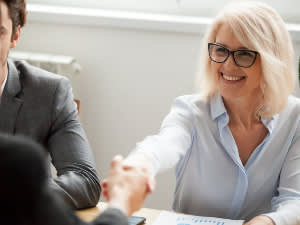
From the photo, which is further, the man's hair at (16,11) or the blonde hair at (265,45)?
the man's hair at (16,11)

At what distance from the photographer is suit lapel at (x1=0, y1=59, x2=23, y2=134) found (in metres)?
2.21

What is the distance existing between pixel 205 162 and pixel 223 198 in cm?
14

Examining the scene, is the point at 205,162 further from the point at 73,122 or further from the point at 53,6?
the point at 53,6

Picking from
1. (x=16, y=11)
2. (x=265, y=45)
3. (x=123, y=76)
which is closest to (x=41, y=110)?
(x=16, y=11)

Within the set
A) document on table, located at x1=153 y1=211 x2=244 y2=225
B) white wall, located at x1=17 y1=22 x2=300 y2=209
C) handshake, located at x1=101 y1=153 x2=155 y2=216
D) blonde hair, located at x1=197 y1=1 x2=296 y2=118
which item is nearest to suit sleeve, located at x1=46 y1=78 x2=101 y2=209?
document on table, located at x1=153 y1=211 x2=244 y2=225

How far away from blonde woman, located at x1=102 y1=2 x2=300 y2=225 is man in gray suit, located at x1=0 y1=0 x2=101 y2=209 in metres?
0.33

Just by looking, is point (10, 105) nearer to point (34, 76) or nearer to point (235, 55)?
point (34, 76)

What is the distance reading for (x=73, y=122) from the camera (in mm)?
2246

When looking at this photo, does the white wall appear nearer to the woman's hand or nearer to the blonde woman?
the blonde woman

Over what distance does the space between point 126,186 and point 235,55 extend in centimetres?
80

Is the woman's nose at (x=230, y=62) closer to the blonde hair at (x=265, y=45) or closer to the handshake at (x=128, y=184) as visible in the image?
the blonde hair at (x=265, y=45)

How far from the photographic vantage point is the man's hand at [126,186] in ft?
4.53

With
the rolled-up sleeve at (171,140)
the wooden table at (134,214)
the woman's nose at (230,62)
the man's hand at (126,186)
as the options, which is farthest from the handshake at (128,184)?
the woman's nose at (230,62)

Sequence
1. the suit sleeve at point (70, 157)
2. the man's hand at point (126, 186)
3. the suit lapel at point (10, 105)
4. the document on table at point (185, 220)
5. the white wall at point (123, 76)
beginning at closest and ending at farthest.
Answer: the man's hand at point (126, 186) < the document on table at point (185, 220) < the suit sleeve at point (70, 157) < the suit lapel at point (10, 105) < the white wall at point (123, 76)
